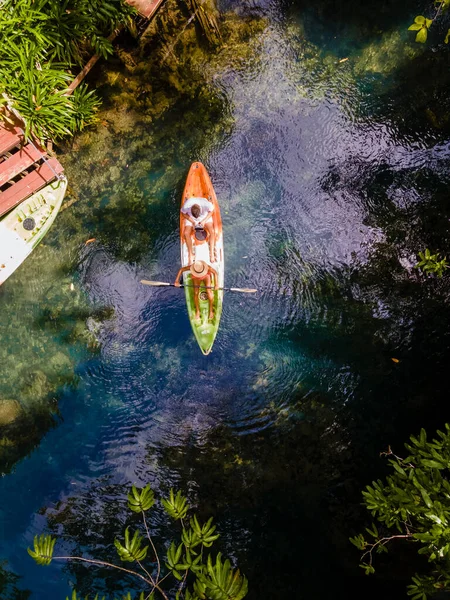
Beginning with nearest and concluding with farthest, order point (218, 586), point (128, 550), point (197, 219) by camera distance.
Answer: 1. point (218, 586)
2. point (128, 550)
3. point (197, 219)

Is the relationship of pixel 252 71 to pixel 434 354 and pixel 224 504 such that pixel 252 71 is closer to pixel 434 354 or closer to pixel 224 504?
pixel 434 354

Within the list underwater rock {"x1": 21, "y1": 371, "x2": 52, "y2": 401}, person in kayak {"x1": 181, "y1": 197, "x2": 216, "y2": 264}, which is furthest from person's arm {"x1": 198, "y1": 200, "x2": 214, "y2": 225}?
underwater rock {"x1": 21, "y1": 371, "x2": 52, "y2": 401}

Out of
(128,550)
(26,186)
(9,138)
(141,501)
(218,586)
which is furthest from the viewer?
(26,186)

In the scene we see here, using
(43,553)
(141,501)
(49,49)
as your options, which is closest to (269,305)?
(141,501)

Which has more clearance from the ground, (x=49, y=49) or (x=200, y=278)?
(x=49, y=49)

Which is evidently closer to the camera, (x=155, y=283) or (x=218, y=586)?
(x=218, y=586)

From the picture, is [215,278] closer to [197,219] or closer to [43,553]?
[197,219]

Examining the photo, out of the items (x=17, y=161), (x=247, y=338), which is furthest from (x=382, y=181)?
(x=17, y=161)
